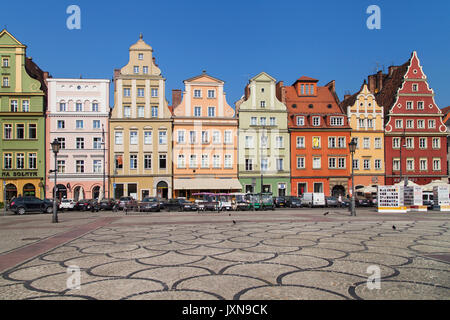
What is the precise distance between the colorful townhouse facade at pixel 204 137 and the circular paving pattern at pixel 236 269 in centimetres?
3371

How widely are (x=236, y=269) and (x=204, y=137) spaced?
131 feet

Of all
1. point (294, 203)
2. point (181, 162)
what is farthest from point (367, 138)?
point (181, 162)

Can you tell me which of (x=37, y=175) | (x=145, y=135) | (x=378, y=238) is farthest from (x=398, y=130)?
(x=37, y=175)

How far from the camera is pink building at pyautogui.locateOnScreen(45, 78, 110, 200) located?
45281 millimetres

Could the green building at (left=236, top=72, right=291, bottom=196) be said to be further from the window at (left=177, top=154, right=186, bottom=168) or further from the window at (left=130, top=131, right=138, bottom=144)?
the window at (left=130, top=131, right=138, bottom=144)

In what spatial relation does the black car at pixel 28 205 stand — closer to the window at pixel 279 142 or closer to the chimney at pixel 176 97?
the chimney at pixel 176 97

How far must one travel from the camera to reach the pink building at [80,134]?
4528 cm

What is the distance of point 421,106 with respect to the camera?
51.8 metres

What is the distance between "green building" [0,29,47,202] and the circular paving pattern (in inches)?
1436

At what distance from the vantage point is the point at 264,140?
49.1 metres

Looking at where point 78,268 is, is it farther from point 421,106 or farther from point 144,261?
point 421,106

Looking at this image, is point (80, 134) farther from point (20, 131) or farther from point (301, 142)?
point (301, 142)

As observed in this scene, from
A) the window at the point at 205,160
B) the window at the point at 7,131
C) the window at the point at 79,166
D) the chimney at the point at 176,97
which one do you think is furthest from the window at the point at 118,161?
the window at the point at 7,131

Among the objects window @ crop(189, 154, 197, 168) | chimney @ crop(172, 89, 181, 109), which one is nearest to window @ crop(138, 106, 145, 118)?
chimney @ crop(172, 89, 181, 109)
